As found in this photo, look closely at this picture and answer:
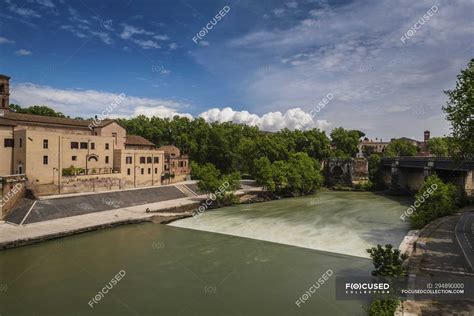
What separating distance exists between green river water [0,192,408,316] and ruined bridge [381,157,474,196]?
14251 millimetres

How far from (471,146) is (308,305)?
1508 cm

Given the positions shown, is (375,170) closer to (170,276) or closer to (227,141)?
(227,141)

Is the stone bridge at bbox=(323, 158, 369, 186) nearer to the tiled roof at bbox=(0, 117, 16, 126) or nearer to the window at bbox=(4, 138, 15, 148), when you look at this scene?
the window at bbox=(4, 138, 15, 148)

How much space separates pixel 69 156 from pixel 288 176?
106 ft

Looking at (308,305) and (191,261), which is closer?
(308,305)

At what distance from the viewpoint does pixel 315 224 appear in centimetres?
3148

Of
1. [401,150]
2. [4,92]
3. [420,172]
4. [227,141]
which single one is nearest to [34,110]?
[4,92]

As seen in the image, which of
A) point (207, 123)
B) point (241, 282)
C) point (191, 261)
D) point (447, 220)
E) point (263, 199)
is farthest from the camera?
point (207, 123)

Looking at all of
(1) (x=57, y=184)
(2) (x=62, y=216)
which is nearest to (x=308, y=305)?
(2) (x=62, y=216)

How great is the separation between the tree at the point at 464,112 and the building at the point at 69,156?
38.0 m

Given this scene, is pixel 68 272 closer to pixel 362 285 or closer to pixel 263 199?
pixel 362 285

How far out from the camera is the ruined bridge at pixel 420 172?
41281 millimetres

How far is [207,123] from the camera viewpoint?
7394cm

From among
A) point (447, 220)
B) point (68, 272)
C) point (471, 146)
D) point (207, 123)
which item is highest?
point (207, 123)
